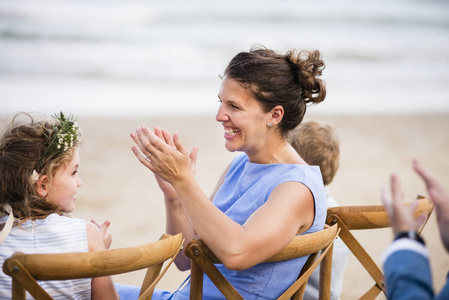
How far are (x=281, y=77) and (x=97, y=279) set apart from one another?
3.80 feet

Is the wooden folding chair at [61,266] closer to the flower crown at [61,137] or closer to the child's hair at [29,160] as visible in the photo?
the child's hair at [29,160]

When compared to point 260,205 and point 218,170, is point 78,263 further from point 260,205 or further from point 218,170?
point 218,170

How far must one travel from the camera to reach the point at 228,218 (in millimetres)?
1967

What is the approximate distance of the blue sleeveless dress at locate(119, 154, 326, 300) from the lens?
221cm

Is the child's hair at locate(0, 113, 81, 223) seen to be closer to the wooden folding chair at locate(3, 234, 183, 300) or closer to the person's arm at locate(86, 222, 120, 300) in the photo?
the person's arm at locate(86, 222, 120, 300)

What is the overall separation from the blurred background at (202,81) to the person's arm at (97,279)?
2.97 metres

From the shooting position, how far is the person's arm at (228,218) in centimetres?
190

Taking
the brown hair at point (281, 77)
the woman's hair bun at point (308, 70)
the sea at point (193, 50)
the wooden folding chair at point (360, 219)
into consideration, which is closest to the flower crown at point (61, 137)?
the brown hair at point (281, 77)

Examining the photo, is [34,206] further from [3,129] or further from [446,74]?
[446,74]

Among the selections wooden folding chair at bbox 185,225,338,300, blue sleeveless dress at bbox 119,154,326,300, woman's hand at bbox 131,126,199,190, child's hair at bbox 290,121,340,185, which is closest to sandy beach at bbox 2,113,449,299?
child's hair at bbox 290,121,340,185

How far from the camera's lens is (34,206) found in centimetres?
211

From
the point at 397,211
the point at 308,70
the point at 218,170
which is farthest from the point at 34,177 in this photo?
the point at 218,170

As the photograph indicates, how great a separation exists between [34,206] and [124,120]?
28.7 feet

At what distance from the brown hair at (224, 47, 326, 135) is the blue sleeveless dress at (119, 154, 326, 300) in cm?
27
